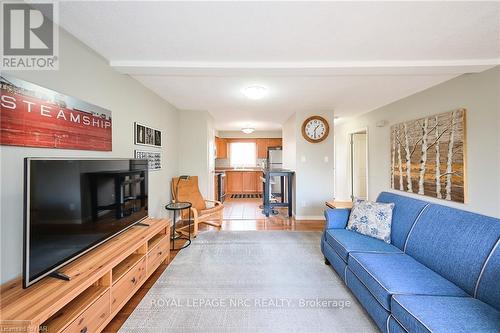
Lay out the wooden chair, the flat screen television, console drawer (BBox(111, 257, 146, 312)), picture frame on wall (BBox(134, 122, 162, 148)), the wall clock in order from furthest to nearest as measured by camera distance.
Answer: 1. the wall clock
2. the wooden chair
3. picture frame on wall (BBox(134, 122, 162, 148))
4. console drawer (BBox(111, 257, 146, 312))
5. the flat screen television

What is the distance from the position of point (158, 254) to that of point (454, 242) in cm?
268

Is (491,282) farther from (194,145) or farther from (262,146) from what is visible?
(262,146)

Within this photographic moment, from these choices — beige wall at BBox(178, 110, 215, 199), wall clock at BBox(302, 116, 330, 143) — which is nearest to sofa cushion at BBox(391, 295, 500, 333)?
wall clock at BBox(302, 116, 330, 143)

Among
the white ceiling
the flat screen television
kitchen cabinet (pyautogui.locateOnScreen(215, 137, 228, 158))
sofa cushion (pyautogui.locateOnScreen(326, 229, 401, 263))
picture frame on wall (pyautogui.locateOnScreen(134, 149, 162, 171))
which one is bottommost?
sofa cushion (pyautogui.locateOnScreen(326, 229, 401, 263))

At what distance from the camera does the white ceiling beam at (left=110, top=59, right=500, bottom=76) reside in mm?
2223

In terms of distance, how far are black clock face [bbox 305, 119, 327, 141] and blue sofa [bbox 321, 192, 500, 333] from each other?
8.30 feet

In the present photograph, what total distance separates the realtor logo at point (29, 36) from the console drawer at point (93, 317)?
1.61m

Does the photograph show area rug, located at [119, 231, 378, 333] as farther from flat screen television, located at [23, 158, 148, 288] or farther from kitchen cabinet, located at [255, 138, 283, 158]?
kitchen cabinet, located at [255, 138, 283, 158]

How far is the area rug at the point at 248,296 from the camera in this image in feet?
5.30

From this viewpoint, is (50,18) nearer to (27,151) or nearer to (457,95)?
(27,151)

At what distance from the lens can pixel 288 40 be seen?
1.84m

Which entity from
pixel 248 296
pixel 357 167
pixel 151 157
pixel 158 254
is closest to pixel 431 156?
pixel 357 167

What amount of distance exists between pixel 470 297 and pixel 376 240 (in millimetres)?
858

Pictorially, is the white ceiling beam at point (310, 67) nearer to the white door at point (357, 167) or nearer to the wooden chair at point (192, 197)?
the wooden chair at point (192, 197)
